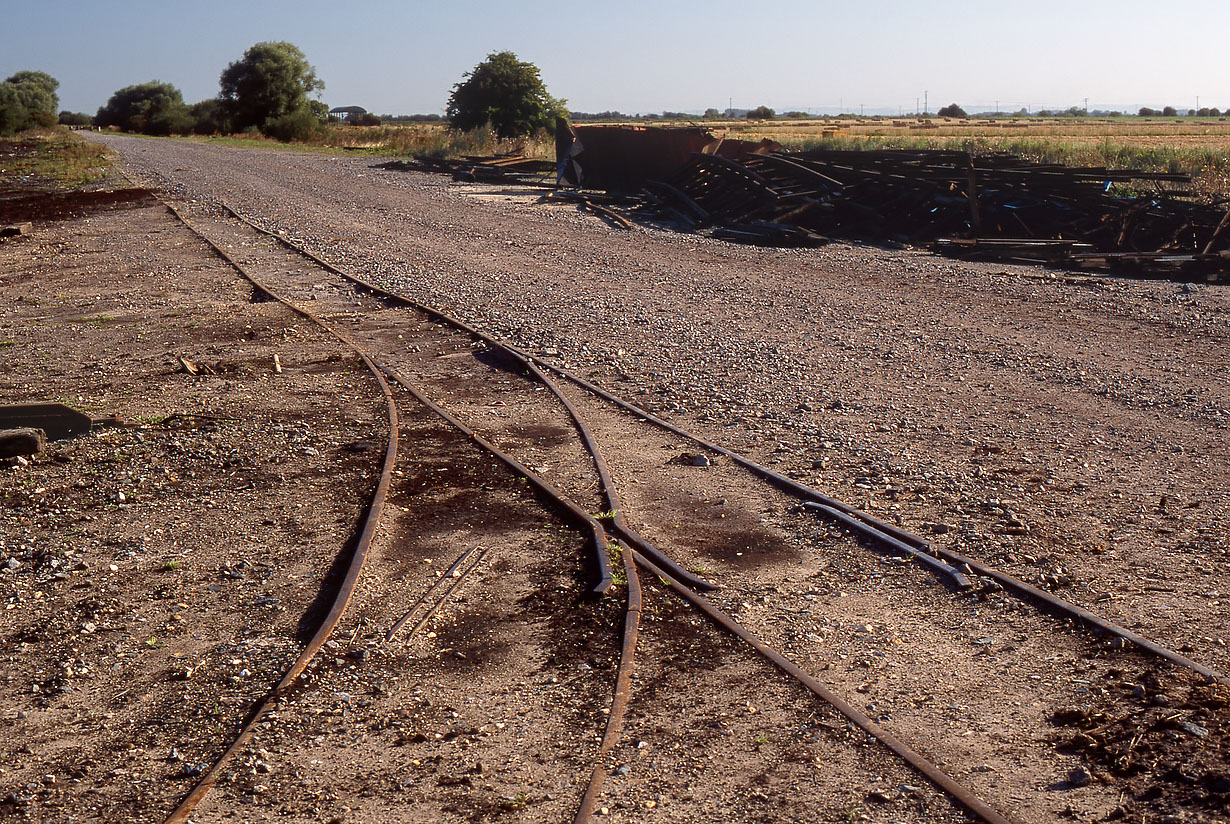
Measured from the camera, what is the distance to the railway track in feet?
15.5

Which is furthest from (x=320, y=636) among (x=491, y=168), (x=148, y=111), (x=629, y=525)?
(x=148, y=111)

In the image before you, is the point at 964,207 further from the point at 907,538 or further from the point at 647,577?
the point at 647,577

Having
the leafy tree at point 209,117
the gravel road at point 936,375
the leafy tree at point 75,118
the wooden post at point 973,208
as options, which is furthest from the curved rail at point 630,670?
the leafy tree at point 75,118

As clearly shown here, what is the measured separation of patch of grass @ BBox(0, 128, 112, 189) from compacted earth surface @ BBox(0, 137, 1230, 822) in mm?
27767

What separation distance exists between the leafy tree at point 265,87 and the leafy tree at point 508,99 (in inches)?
1421

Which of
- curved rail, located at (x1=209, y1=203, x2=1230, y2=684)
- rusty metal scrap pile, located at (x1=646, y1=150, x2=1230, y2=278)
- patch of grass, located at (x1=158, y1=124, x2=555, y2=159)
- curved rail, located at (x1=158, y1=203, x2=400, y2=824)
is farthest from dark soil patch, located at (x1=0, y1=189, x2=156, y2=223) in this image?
curved rail, located at (x1=158, y1=203, x2=400, y2=824)

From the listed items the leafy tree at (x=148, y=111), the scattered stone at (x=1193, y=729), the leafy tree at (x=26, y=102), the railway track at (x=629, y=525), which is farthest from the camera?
the leafy tree at (x=148, y=111)

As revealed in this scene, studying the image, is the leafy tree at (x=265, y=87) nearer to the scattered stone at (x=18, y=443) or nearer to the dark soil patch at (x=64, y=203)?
the dark soil patch at (x=64, y=203)

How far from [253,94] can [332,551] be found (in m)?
86.3

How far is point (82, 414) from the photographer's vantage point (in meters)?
9.42

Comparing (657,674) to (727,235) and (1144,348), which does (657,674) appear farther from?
(727,235)

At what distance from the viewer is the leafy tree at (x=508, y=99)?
4966 centimetres

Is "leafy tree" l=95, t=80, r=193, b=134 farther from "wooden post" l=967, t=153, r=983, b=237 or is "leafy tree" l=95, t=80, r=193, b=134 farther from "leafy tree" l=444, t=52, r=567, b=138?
"wooden post" l=967, t=153, r=983, b=237

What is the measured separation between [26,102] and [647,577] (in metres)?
103
